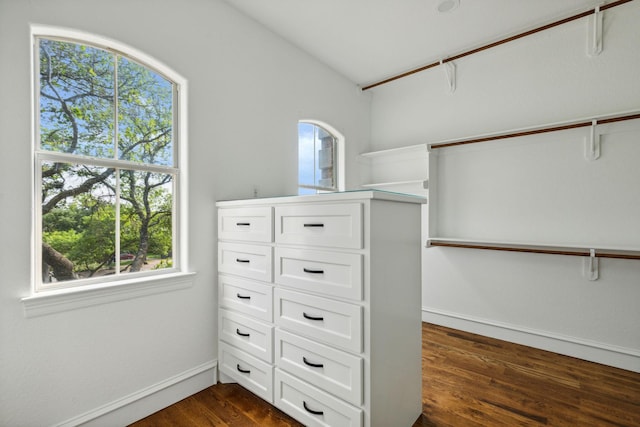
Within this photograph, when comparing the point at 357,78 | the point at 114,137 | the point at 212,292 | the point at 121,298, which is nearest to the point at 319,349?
the point at 212,292

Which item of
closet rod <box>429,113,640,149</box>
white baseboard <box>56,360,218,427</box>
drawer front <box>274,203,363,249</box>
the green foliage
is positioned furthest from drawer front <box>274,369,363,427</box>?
closet rod <box>429,113,640,149</box>

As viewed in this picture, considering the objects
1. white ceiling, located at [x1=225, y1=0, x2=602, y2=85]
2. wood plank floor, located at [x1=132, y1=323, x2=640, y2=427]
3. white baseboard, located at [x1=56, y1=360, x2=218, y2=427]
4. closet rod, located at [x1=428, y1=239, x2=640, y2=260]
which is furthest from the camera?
white ceiling, located at [x1=225, y1=0, x2=602, y2=85]

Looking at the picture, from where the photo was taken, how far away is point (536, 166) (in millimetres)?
2736

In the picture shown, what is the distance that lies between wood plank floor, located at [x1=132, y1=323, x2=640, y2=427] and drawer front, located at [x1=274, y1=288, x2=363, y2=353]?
62cm

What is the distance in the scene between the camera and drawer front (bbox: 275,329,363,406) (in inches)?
55.8

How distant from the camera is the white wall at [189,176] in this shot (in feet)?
4.65

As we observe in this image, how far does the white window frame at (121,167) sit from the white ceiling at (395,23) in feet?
3.12

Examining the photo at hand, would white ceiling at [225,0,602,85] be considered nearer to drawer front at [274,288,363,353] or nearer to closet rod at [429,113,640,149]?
closet rod at [429,113,640,149]

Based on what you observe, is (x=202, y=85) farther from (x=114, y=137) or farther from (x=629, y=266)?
(x=629, y=266)

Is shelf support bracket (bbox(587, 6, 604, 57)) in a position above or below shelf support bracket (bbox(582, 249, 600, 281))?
above

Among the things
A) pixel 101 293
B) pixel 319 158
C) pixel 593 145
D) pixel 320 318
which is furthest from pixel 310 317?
pixel 593 145

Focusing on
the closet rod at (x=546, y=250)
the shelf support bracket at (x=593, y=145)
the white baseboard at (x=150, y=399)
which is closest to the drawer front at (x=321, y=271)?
the white baseboard at (x=150, y=399)

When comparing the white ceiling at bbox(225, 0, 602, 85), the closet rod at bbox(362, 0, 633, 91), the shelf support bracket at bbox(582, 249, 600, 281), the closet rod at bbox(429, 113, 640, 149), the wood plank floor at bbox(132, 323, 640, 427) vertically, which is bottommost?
the wood plank floor at bbox(132, 323, 640, 427)

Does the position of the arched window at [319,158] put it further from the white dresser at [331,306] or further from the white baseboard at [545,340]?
the white baseboard at [545,340]
